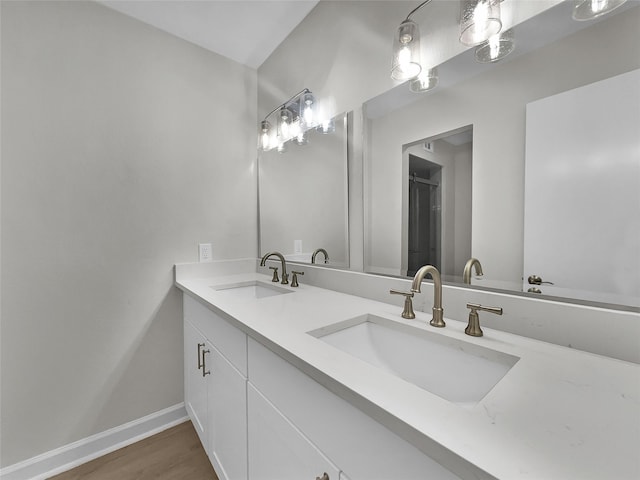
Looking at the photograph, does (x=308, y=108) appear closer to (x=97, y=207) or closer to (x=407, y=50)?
(x=407, y=50)

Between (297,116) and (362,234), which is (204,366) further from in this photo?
(297,116)

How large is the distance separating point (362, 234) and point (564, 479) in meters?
1.05

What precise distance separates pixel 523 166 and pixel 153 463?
209 centimetres

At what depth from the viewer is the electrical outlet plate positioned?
5.91 ft

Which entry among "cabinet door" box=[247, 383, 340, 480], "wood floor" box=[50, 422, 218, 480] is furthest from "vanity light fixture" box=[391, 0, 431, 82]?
"wood floor" box=[50, 422, 218, 480]

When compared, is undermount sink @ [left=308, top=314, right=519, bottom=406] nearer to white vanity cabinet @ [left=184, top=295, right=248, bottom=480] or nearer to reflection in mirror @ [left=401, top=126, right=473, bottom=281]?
reflection in mirror @ [left=401, top=126, right=473, bottom=281]

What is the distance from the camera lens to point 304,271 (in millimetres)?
1601

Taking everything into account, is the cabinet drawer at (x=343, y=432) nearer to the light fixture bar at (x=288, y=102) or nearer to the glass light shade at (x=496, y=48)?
the glass light shade at (x=496, y=48)

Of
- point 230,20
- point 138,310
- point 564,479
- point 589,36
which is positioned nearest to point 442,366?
point 564,479

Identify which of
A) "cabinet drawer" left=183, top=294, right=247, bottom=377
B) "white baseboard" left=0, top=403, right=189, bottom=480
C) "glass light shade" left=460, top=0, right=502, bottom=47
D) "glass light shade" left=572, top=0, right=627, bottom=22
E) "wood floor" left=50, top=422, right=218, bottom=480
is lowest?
"wood floor" left=50, top=422, right=218, bottom=480

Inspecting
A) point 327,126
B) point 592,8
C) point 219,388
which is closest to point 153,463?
point 219,388

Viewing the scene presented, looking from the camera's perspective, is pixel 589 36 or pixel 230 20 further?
pixel 230 20

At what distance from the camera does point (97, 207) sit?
147cm

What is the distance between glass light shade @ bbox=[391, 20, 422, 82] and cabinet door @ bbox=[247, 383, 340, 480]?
124cm
